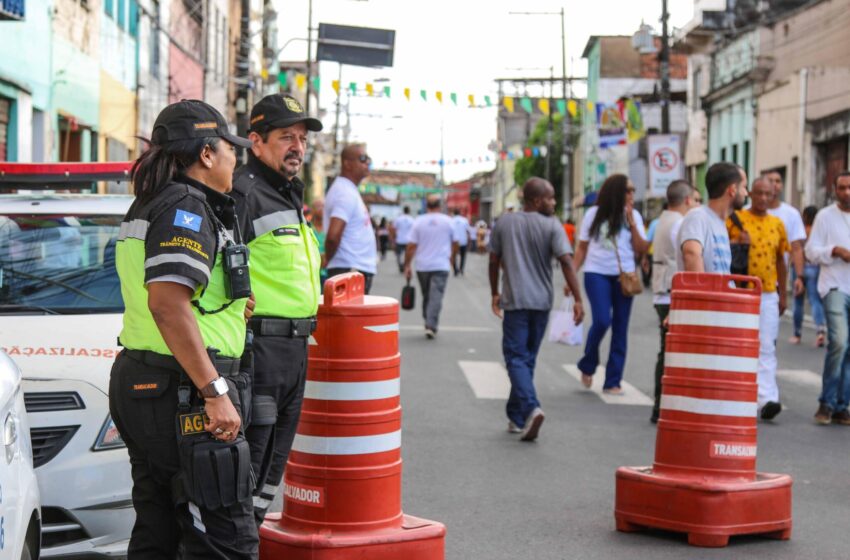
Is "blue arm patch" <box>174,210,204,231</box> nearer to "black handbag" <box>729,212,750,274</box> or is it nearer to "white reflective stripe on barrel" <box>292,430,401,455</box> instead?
"white reflective stripe on barrel" <box>292,430,401,455</box>

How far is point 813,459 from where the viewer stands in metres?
9.15

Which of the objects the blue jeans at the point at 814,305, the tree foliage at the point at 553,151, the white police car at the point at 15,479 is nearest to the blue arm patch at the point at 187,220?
the white police car at the point at 15,479

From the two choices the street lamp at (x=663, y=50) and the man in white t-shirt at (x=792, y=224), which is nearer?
the man in white t-shirt at (x=792, y=224)

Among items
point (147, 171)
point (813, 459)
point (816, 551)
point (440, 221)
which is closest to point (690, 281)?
point (816, 551)

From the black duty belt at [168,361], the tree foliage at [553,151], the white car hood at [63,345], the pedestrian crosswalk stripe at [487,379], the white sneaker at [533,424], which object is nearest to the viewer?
the black duty belt at [168,361]

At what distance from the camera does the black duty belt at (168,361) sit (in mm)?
4094

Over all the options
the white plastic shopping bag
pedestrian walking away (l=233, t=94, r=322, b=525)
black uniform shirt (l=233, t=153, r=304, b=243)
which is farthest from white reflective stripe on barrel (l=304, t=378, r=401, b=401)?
the white plastic shopping bag

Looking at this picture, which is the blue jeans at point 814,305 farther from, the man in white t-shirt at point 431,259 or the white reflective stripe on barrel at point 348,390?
the white reflective stripe on barrel at point 348,390

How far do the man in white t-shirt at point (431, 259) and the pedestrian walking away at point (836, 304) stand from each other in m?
7.01

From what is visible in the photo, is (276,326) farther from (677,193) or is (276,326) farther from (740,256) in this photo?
(677,193)

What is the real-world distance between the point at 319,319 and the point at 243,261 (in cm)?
126

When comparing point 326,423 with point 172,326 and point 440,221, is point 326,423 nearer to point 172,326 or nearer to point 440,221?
point 172,326

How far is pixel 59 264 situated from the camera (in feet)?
22.7

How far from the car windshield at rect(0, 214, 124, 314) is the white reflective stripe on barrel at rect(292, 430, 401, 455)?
151cm
